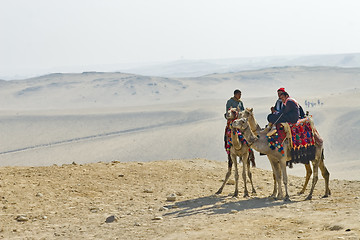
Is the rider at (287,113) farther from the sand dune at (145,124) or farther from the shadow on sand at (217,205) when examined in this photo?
the sand dune at (145,124)

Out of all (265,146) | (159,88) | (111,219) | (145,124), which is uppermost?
(265,146)

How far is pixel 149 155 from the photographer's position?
5522cm

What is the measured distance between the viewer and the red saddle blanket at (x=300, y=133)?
11172 mm

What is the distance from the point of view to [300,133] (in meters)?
11.5

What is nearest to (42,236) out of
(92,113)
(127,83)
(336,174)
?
(336,174)

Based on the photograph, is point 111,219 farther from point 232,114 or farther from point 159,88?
point 159,88

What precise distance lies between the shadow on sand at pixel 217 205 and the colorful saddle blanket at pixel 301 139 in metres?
1.15

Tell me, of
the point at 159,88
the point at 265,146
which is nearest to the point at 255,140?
the point at 265,146

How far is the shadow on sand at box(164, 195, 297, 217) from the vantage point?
10438 millimetres

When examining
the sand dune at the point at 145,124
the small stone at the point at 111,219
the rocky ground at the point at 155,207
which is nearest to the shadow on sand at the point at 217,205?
the rocky ground at the point at 155,207

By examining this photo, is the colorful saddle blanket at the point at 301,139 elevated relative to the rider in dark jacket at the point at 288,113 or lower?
lower

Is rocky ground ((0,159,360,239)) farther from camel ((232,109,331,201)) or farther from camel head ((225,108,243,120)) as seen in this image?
camel head ((225,108,243,120))

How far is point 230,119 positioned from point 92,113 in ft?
273

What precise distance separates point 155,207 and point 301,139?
3681 millimetres
